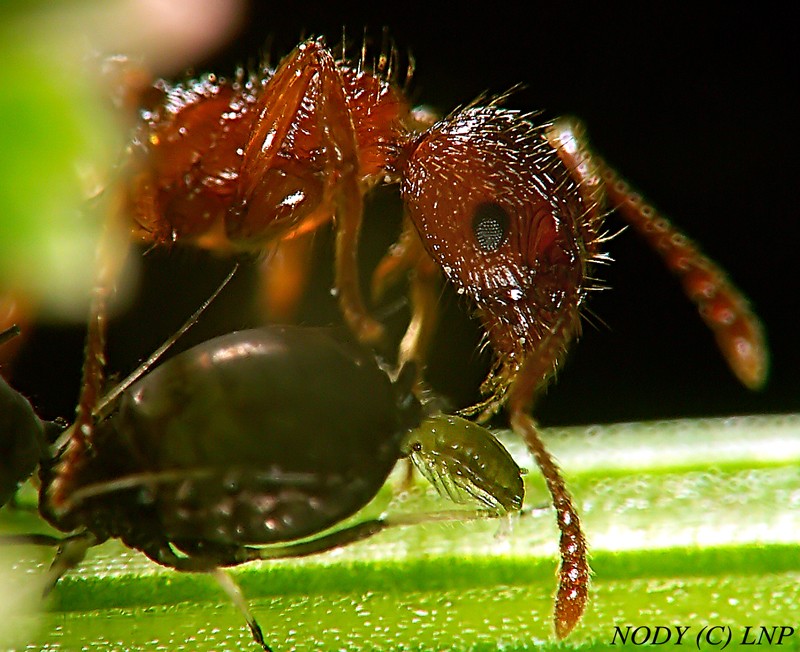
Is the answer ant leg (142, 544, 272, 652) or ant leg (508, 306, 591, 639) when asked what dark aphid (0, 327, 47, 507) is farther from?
ant leg (508, 306, 591, 639)

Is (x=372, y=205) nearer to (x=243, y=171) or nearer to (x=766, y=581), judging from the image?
(x=243, y=171)

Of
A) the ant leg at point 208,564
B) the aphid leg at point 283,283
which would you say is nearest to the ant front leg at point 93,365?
the ant leg at point 208,564

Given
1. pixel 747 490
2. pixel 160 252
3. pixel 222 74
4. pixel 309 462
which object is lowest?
pixel 747 490

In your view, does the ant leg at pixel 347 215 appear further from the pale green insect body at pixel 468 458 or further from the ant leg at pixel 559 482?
the pale green insect body at pixel 468 458

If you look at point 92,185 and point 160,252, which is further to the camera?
point 160,252

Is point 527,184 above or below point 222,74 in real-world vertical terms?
below

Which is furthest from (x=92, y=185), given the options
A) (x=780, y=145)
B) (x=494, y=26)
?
(x=780, y=145)

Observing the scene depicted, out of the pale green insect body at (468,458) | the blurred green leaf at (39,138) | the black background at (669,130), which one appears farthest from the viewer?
the black background at (669,130)
